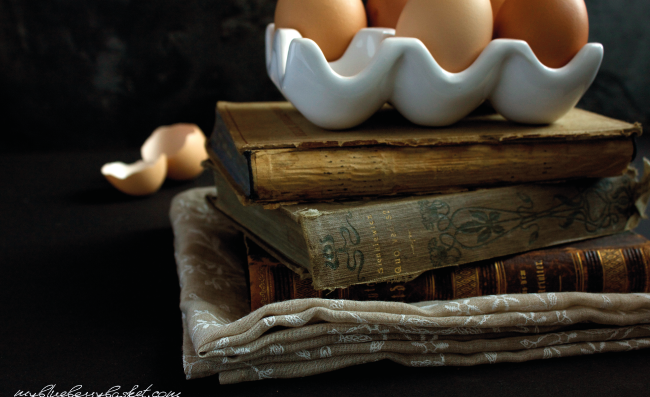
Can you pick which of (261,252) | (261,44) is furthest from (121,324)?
(261,44)

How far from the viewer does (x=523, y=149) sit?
61cm

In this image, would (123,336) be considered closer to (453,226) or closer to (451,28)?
(453,226)

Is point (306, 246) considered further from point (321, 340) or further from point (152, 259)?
point (152, 259)

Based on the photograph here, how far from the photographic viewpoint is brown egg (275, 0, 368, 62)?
2.04 feet

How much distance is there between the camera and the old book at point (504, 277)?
1.82 ft

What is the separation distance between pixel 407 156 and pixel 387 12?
22 centimetres

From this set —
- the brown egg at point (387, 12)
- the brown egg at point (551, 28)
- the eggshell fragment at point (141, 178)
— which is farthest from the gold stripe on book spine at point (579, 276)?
the eggshell fragment at point (141, 178)

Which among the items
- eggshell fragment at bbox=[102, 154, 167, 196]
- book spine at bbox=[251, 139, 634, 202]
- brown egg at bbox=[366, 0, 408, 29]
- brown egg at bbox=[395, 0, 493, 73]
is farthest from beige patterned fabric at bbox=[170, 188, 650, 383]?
eggshell fragment at bbox=[102, 154, 167, 196]

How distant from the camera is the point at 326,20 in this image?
626mm

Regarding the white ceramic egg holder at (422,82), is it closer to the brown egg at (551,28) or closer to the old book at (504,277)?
the brown egg at (551,28)

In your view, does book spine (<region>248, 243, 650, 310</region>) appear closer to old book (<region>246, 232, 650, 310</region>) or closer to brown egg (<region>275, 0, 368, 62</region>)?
old book (<region>246, 232, 650, 310</region>)

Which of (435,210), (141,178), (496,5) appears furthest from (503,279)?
(141,178)

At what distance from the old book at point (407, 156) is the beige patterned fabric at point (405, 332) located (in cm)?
13

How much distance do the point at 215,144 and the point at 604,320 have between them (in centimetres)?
53
